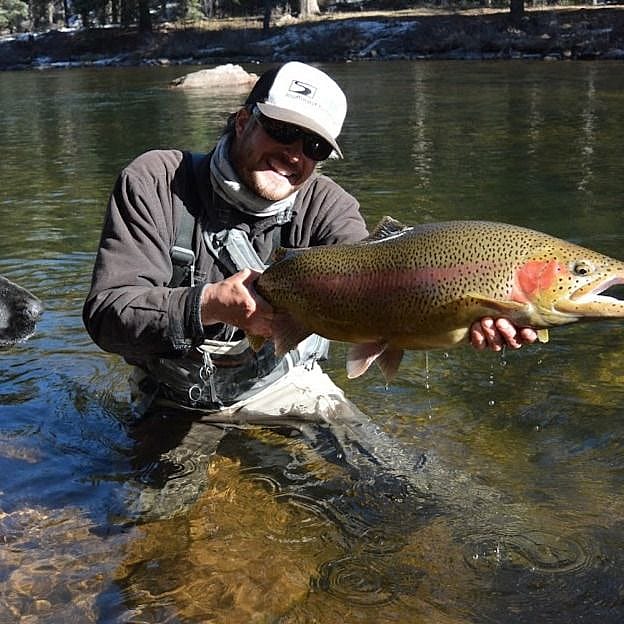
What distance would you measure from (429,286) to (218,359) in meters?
1.52

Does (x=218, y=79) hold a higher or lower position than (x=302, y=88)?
lower

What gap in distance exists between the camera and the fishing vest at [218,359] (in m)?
3.96

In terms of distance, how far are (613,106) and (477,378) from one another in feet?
50.6

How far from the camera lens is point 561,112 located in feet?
63.9

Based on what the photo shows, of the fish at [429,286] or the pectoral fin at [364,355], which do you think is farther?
the pectoral fin at [364,355]

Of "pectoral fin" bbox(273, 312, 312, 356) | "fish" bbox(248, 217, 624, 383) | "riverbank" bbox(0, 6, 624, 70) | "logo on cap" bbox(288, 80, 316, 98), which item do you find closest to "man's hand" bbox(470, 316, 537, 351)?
"fish" bbox(248, 217, 624, 383)

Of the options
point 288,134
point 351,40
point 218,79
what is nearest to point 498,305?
point 288,134

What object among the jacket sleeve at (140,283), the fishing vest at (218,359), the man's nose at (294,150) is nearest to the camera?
the jacket sleeve at (140,283)

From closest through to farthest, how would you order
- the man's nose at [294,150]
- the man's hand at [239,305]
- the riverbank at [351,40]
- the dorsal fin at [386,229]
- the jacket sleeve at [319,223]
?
the dorsal fin at [386,229]
the man's hand at [239,305]
the man's nose at [294,150]
the jacket sleeve at [319,223]
the riverbank at [351,40]

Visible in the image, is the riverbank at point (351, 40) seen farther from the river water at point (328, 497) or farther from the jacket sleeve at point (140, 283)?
the jacket sleeve at point (140, 283)

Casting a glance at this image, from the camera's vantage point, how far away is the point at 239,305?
3.34m

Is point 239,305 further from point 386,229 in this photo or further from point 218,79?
point 218,79

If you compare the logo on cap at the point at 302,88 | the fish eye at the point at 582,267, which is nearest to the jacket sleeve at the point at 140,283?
the logo on cap at the point at 302,88

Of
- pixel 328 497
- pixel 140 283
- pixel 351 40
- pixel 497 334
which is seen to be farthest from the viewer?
pixel 351 40
